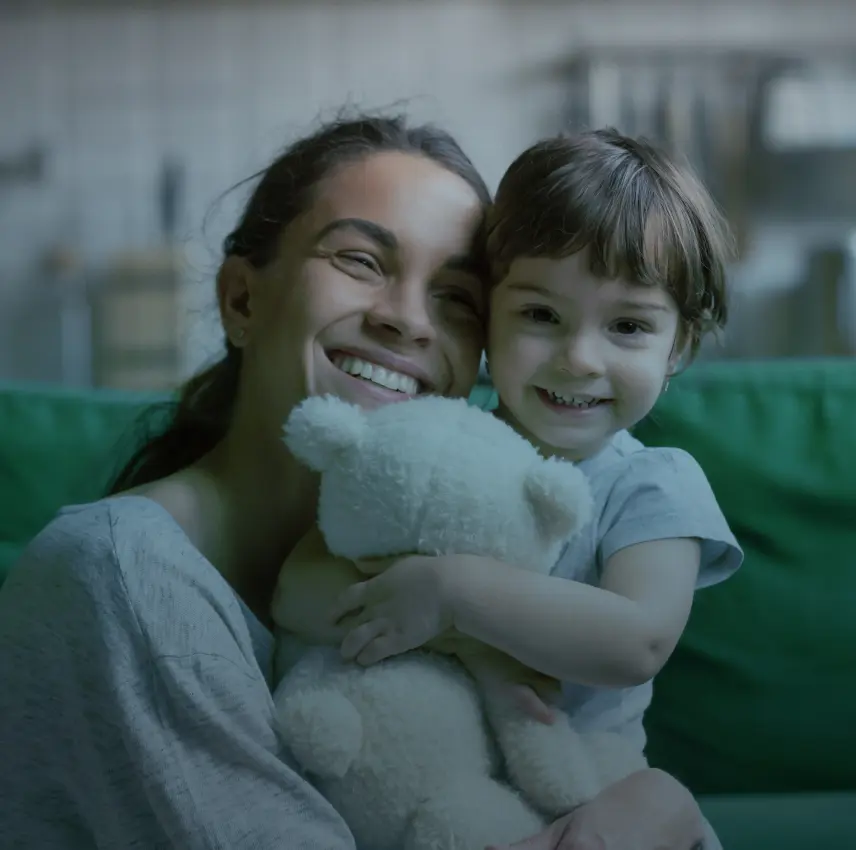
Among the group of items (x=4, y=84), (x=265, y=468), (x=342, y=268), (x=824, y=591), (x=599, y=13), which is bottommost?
(x=824, y=591)

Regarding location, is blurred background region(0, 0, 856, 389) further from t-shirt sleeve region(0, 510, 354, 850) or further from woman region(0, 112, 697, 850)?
t-shirt sleeve region(0, 510, 354, 850)

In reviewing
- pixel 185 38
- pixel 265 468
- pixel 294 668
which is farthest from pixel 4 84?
pixel 294 668

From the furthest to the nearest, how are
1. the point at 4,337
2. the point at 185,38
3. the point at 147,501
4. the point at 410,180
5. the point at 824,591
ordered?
the point at 4,337 < the point at 185,38 < the point at 824,591 < the point at 410,180 < the point at 147,501

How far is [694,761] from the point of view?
A: 3.36 ft

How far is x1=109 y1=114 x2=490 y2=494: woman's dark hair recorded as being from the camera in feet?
2.95

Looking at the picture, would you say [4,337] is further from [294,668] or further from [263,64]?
[294,668]

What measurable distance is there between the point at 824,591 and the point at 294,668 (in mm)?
567

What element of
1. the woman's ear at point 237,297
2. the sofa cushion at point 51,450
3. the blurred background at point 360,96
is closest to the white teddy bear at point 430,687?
the woman's ear at point 237,297

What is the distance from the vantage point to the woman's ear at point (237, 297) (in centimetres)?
91

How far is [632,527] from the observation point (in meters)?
0.73

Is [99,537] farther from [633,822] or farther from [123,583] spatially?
[633,822]

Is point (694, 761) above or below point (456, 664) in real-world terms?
below

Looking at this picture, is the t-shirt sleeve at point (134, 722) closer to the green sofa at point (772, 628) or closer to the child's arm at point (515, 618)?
the child's arm at point (515, 618)

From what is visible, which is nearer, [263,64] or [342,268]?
[342,268]
